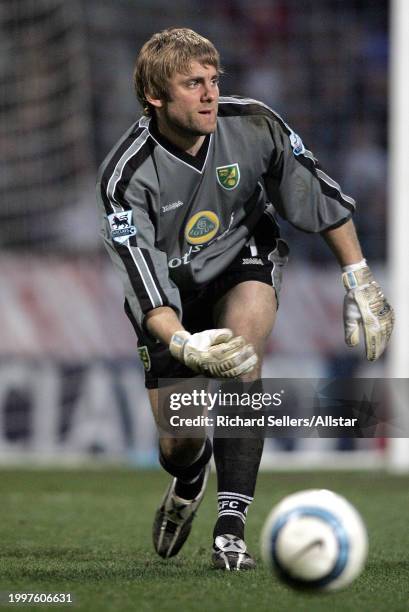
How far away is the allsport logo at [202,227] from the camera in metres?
4.98

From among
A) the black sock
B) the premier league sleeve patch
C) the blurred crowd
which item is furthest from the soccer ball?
the blurred crowd

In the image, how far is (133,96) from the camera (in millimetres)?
13352

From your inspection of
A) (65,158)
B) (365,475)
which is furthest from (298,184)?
(65,158)

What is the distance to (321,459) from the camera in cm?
1257

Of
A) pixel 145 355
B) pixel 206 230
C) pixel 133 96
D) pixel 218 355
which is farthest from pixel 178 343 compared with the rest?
pixel 133 96

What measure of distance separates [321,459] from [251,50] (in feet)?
14.6

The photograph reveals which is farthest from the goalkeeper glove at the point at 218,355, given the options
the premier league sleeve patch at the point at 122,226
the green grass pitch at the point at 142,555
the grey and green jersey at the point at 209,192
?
the green grass pitch at the point at 142,555

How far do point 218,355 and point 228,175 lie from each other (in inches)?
43.6

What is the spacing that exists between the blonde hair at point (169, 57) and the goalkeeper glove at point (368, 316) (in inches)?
39.5

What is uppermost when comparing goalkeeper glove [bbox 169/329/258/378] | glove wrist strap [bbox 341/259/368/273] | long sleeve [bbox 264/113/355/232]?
long sleeve [bbox 264/113/355/232]

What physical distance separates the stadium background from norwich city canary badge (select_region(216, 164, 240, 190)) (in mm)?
7471

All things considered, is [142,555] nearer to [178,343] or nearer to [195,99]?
[178,343]

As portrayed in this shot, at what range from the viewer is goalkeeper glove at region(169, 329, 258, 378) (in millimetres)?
4094

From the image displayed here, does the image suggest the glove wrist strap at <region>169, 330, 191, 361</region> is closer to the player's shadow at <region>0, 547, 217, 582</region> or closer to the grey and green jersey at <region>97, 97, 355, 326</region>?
the grey and green jersey at <region>97, 97, 355, 326</region>
